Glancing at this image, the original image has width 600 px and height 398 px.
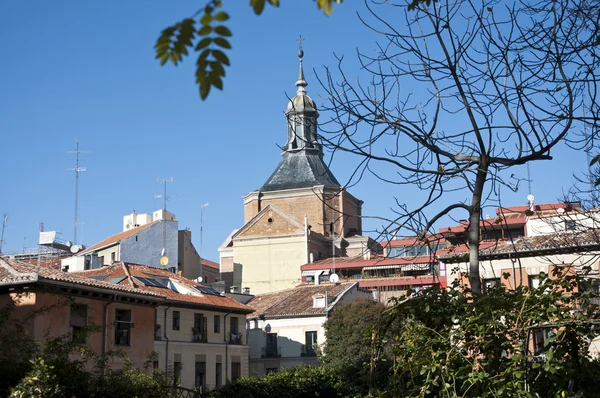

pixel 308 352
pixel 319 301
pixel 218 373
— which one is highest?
pixel 319 301

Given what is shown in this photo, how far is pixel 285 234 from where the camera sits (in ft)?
222

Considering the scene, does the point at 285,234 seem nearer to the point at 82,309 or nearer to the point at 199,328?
the point at 199,328

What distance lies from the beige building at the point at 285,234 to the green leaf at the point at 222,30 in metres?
58.5

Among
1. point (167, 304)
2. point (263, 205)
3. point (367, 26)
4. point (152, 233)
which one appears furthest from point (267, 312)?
point (367, 26)

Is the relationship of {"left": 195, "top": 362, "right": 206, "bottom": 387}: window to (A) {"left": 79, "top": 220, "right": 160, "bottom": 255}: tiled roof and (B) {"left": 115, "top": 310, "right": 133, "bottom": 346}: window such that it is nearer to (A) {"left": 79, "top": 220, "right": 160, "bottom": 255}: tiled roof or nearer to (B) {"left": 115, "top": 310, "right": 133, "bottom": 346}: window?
(B) {"left": 115, "top": 310, "right": 133, "bottom": 346}: window

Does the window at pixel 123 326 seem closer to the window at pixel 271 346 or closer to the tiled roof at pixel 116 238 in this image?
the window at pixel 271 346

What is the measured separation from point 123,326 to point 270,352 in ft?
56.8

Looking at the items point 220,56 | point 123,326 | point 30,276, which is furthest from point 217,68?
point 123,326

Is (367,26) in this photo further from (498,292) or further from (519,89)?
(498,292)

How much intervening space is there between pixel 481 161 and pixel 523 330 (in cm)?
170

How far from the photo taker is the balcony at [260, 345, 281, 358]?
45050 millimetres

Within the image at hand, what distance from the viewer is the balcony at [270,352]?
45.0m

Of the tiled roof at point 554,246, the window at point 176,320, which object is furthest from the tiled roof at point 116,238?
the tiled roof at point 554,246

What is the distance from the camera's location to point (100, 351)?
27.2 meters
